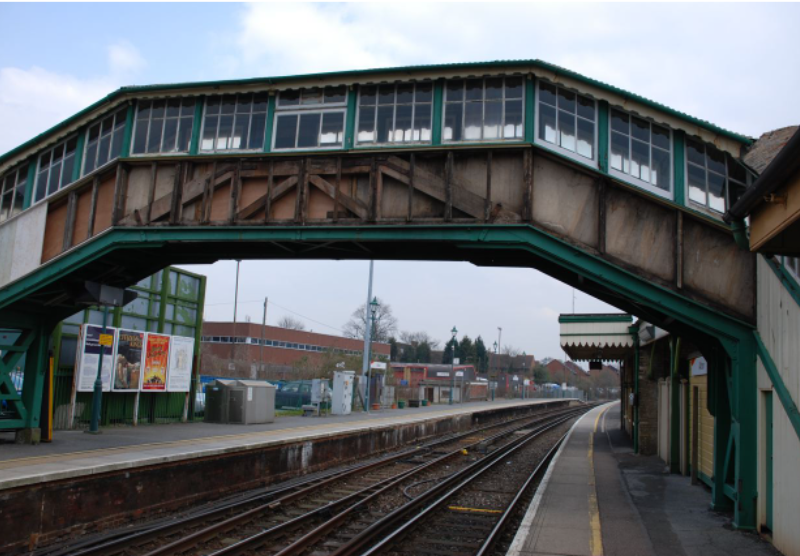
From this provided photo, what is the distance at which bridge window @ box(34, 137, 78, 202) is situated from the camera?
14.5m

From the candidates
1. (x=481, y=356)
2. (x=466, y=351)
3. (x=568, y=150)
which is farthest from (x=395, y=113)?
(x=481, y=356)

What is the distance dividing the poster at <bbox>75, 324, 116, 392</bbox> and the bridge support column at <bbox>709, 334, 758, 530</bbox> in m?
13.7

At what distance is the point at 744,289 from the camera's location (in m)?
10.5

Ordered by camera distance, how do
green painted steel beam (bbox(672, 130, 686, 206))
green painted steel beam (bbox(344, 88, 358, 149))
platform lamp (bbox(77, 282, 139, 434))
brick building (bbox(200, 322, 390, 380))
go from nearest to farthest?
green painted steel beam (bbox(672, 130, 686, 206)), green painted steel beam (bbox(344, 88, 358, 149)), platform lamp (bbox(77, 282, 139, 434)), brick building (bbox(200, 322, 390, 380))

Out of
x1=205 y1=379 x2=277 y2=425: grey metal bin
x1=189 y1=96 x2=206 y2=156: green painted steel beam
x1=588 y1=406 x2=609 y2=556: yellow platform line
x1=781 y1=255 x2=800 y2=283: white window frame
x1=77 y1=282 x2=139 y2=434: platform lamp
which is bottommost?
x1=588 y1=406 x2=609 y2=556: yellow platform line

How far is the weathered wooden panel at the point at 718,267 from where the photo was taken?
10.4 meters

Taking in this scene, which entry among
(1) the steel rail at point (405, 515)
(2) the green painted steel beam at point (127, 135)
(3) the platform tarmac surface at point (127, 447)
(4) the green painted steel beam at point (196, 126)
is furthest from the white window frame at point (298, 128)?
(1) the steel rail at point (405, 515)

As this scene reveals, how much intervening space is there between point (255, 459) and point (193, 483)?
200 centimetres

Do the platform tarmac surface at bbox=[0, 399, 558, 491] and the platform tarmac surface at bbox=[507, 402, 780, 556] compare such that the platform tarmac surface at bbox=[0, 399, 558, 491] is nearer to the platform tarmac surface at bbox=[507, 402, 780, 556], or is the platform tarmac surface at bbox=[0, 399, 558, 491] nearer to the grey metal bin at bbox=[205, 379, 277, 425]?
the grey metal bin at bbox=[205, 379, 277, 425]

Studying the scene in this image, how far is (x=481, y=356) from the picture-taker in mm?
131875

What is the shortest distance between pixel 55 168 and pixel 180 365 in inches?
302

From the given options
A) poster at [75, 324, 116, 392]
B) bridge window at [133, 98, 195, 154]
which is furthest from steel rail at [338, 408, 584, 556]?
poster at [75, 324, 116, 392]

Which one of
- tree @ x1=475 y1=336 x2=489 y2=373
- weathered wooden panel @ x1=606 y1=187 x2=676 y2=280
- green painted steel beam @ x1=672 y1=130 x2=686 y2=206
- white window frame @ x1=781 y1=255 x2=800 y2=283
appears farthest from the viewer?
tree @ x1=475 y1=336 x2=489 y2=373

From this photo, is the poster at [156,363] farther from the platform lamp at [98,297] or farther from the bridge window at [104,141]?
the bridge window at [104,141]
